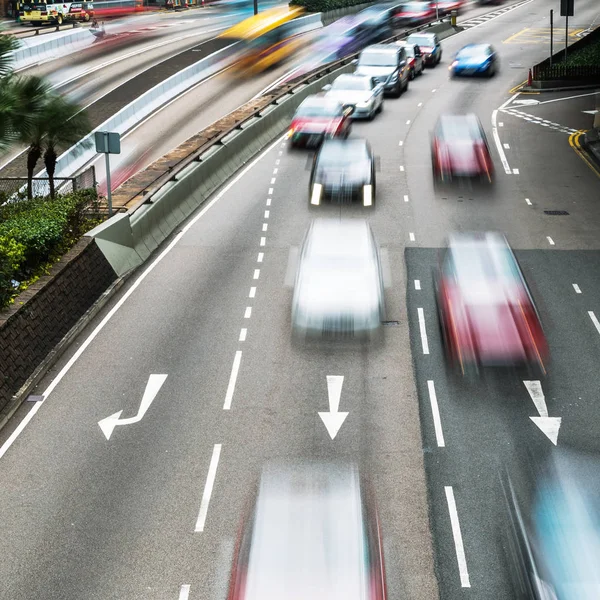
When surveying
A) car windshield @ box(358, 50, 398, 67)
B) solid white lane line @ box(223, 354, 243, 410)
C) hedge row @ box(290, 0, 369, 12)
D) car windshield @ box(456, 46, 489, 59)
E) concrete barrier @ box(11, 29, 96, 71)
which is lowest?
solid white lane line @ box(223, 354, 243, 410)

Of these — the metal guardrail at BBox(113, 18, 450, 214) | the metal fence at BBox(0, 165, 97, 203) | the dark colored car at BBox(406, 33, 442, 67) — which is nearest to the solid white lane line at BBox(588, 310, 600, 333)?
the metal guardrail at BBox(113, 18, 450, 214)

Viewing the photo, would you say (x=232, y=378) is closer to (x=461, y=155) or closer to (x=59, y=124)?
(x=59, y=124)

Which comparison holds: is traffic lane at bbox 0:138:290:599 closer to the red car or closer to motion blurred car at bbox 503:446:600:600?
motion blurred car at bbox 503:446:600:600

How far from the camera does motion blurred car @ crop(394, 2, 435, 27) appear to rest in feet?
235

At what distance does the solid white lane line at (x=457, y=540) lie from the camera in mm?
12418

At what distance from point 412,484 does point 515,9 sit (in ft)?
246

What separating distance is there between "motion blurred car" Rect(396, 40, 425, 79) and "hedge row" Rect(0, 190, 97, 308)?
29.5m

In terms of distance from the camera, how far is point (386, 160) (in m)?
35.3

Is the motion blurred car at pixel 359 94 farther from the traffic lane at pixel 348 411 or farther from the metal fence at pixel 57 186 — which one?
the traffic lane at pixel 348 411

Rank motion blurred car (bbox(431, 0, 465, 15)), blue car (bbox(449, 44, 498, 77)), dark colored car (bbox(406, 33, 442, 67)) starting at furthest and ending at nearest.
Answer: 1. motion blurred car (bbox(431, 0, 465, 15))
2. dark colored car (bbox(406, 33, 442, 67))
3. blue car (bbox(449, 44, 498, 77))

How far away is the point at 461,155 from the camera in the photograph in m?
32.0

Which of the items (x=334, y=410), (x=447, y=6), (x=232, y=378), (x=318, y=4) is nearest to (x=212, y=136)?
(x=232, y=378)

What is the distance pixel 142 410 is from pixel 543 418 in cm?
718

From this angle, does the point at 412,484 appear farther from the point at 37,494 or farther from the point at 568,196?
the point at 568,196
